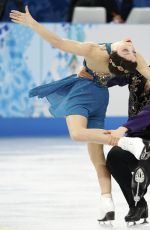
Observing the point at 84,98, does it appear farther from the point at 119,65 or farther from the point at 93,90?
the point at 119,65

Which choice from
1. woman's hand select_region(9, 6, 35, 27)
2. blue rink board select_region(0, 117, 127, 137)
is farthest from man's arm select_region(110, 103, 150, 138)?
blue rink board select_region(0, 117, 127, 137)

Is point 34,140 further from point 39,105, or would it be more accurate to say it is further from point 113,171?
point 113,171

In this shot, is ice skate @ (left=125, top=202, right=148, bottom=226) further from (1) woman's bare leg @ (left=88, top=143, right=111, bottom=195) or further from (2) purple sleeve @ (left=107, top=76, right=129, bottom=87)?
(2) purple sleeve @ (left=107, top=76, right=129, bottom=87)

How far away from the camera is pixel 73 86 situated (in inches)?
201

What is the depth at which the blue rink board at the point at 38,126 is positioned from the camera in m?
10.1

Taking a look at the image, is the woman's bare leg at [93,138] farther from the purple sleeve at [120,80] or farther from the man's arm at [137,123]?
the purple sleeve at [120,80]

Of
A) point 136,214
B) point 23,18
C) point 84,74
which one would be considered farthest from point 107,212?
point 23,18

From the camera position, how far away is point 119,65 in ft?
15.8

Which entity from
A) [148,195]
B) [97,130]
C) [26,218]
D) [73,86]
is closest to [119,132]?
[97,130]

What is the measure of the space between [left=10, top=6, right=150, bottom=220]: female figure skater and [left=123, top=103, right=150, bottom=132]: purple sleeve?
0.10 meters

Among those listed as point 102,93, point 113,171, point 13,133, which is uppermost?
point 102,93

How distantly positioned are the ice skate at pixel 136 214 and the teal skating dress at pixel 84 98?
500 mm

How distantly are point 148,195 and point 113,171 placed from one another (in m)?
1.17

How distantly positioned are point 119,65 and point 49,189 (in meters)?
1.80
